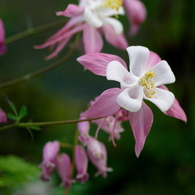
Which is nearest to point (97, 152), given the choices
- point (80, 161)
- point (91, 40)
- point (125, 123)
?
point (80, 161)

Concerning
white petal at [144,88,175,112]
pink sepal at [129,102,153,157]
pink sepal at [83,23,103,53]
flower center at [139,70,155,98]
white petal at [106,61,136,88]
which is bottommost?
pink sepal at [129,102,153,157]

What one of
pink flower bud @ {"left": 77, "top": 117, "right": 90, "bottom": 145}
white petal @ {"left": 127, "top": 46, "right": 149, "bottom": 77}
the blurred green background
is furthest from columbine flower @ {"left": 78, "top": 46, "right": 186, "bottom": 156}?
the blurred green background

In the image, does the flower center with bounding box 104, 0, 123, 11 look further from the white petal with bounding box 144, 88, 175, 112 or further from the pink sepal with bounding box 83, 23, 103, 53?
the white petal with bounding box 144, 88, 175, 112

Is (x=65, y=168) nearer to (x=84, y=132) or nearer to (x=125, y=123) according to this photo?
(x=84, y=132)

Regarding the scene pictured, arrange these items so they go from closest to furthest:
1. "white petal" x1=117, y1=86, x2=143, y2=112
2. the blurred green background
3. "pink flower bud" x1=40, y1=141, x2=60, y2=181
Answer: "white petal" x1=117, y1=86, x2=143, y2=112, "pink flower bud" x1=40, y1=141, x2=60, y2=181, the blurred green background

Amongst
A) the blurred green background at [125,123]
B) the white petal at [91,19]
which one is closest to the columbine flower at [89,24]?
the white petal at [91,19]

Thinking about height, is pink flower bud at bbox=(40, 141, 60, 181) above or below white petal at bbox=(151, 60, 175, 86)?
below

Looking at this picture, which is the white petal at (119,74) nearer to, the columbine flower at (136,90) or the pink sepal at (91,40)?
the columbine flower at (136,90)

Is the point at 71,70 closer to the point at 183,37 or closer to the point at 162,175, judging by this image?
the point at 183,37
